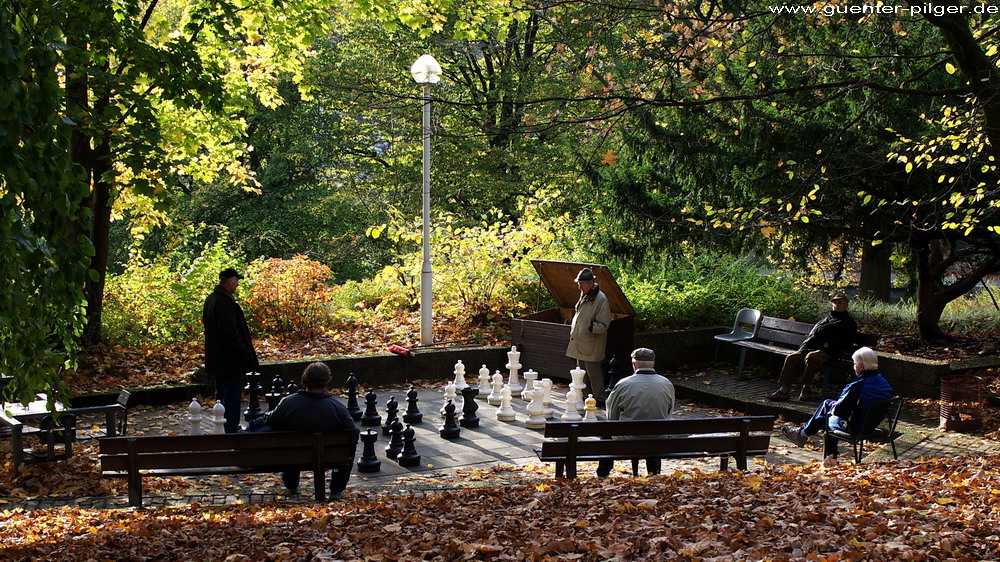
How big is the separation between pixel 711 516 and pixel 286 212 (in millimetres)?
25223

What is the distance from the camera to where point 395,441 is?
985 cm

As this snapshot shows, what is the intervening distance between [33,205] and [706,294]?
12.7m

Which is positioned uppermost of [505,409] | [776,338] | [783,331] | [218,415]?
[783,331]

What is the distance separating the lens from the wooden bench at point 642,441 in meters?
8.25

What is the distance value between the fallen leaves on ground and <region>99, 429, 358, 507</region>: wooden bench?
32cm

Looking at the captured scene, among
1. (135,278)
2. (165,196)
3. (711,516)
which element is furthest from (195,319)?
(711,516)

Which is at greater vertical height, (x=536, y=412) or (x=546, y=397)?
(x=546, y=397)

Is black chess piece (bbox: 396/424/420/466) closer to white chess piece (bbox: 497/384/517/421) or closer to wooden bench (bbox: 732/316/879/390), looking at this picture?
white chess piece (bbox: 497/384/517/421)

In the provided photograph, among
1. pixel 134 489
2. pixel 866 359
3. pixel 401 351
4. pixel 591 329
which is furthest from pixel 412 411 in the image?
pixel 866 359

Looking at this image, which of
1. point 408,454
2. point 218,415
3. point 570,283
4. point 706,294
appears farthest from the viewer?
point 706,294

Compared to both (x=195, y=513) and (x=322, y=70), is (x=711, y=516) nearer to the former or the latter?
(x=195, y=513)

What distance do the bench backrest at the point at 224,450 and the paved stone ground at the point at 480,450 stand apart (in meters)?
0.52

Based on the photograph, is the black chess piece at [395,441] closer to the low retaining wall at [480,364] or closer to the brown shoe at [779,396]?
the low retaining wall at [480,364]

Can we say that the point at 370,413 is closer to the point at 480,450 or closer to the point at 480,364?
Answer: the point at 480,450
